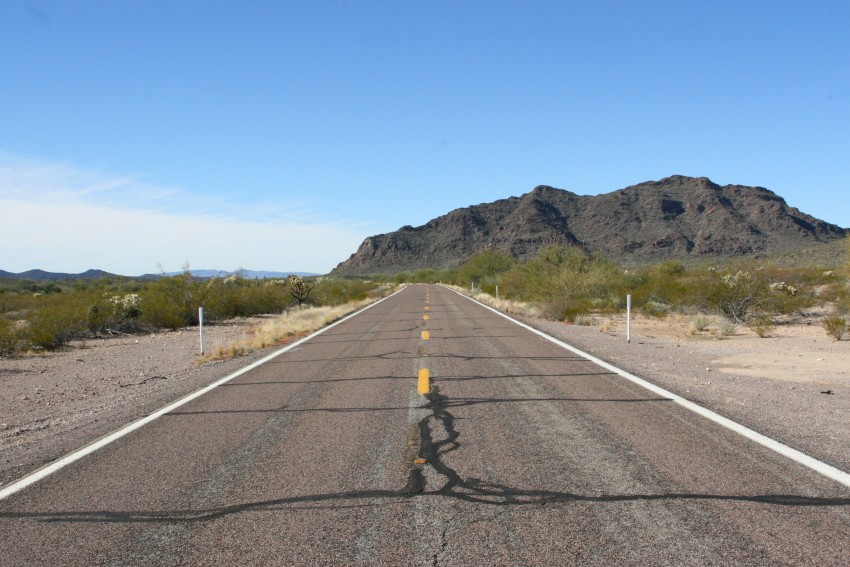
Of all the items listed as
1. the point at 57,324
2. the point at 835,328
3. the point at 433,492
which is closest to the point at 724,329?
the point at 835,328

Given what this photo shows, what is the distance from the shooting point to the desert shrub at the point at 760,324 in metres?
19.2

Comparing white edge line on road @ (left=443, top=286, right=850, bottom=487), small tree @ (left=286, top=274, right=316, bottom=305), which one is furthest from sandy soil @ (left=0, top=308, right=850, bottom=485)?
small tree @ (left=286, top=274, right=316, bottom=305)

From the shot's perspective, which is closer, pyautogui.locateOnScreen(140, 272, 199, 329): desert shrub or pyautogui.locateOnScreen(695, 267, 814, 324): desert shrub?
pyautogui.locateOnScreen(695, 267, 814, 324): desert shrub

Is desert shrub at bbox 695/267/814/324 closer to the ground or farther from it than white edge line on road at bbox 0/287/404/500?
farther from it

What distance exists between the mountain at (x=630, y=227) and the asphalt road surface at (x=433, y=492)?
93.0m

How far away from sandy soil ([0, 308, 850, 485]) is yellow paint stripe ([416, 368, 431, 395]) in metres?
3.41

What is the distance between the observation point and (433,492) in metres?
4.87

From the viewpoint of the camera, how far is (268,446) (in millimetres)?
6301

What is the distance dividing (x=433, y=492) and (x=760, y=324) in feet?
62.4

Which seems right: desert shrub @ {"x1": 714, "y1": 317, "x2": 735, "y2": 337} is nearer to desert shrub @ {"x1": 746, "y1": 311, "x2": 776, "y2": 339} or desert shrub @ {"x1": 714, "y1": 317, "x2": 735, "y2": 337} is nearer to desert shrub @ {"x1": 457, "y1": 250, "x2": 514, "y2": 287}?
desert shrub @ {"x1": 746, "y1": 311, "x2": 776, "y2": 339}

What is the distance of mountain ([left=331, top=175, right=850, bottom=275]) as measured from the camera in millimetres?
106250

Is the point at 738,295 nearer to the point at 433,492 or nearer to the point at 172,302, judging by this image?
the point at 433,492

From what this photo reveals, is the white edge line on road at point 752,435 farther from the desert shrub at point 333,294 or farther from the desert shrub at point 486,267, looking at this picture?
the desert shrub at point 486,267

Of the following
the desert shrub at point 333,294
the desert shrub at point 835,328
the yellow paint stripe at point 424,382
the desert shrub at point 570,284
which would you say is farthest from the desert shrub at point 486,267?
the yellow paint stripe at point 424,382
